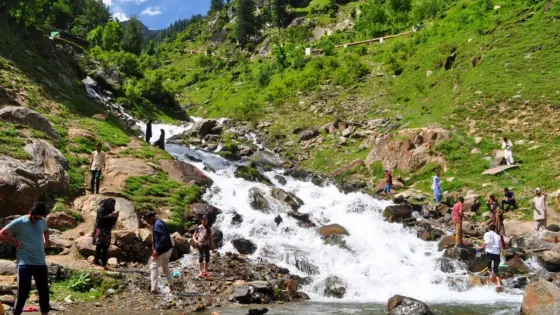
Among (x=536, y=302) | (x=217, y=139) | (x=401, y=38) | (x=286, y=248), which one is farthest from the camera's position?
(x=401, y=38)

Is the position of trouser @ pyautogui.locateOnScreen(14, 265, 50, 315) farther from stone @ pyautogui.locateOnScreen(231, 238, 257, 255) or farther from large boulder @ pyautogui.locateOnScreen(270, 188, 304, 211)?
large boulder @ pyautogui.locateOnScreen(270, 188, 304, 211)

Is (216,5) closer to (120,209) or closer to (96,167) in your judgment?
(96,167)

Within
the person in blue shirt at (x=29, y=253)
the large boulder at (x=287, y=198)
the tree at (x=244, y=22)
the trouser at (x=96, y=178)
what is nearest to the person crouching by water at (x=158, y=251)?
the person in blue shirt at (x=29, y=253)

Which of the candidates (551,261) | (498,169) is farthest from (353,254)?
(498,169)

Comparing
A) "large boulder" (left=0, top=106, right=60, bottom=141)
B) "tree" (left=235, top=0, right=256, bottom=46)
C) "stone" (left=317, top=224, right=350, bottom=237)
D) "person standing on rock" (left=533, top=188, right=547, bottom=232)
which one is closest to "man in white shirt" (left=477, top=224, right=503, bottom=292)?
"person standing on rock" (left=533, top=188, right=547, bottom=232)

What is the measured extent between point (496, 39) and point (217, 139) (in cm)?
2540

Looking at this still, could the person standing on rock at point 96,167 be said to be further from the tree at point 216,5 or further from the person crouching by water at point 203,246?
the tree at point 216,5

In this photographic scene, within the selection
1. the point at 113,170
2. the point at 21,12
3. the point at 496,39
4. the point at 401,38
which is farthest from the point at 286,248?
the point at 401,38

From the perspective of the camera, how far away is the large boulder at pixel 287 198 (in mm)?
24962

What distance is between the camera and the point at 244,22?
10788cm

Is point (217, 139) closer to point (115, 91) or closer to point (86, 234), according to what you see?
point (115, 91)

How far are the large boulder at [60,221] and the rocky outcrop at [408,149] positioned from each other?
20.5 m

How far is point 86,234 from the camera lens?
1593 centimetres

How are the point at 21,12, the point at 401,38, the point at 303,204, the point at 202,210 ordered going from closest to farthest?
the point at 202,210 < the point at 303,204 < the point at 21,12 < the point at 401,38
